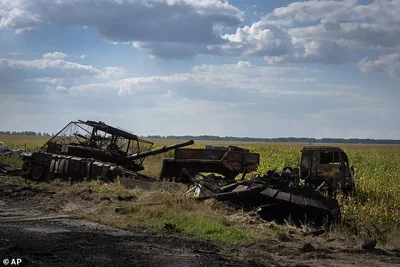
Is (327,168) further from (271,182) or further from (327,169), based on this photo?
(271,182)

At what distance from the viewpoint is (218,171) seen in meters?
20.3

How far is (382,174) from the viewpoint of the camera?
25.4m

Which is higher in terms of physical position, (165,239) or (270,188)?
(270,188)

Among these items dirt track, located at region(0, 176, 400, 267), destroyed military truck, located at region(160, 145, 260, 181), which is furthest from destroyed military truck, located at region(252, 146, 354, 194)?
dirt track, located at region(0, 176, 400, 267)

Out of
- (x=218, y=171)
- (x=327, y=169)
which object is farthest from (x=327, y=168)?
(x=218, y=171)

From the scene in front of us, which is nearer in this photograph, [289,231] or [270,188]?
[289,231]

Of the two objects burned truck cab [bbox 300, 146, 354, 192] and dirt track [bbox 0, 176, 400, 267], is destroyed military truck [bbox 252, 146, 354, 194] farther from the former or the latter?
dirt track [bbox 0, 176, 400, 267]

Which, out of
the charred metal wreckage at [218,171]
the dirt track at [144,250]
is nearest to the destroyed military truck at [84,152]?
the charred metal wreckage at [218,171]

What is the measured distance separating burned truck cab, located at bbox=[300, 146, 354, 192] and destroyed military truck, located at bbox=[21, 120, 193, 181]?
5.20 metres

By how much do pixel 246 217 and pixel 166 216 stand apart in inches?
76.3

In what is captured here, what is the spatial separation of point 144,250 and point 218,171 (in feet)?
36.4

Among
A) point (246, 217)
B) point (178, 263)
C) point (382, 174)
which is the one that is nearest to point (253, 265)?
point (178, 263)

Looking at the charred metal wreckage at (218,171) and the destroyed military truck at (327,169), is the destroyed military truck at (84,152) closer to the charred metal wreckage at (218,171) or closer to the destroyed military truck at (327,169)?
the charred metal wreckage at (218,171)

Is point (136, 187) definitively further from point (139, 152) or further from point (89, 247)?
point (89, 247)
